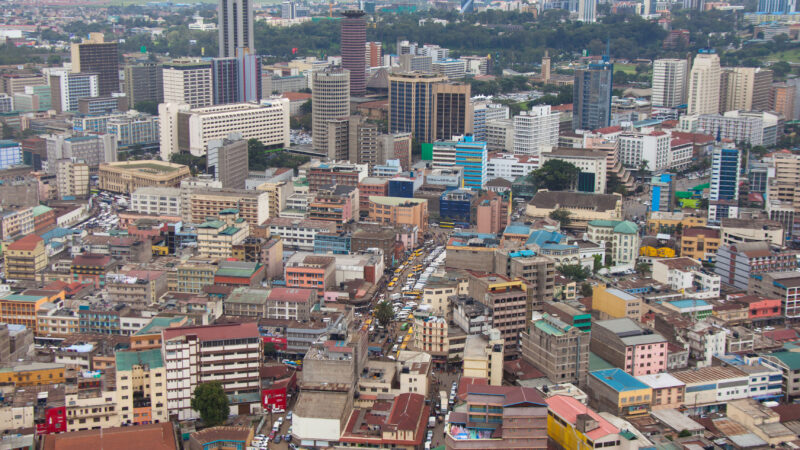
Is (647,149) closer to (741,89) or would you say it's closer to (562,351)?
(741,89)

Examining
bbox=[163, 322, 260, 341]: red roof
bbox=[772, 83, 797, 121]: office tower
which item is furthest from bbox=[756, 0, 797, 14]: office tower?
bbox=[163, 322, 260, 341]: red roof

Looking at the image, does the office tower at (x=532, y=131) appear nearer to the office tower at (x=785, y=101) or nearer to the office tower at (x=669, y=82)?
the office tower at (x=669, y=82)

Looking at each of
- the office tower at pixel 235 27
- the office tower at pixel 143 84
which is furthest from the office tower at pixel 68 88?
the office tower at pixel 235 27

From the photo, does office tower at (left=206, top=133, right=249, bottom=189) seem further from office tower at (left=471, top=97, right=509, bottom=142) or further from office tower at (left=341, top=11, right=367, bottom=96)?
office tower at (left=341, top=11, right=367, bottom=96)

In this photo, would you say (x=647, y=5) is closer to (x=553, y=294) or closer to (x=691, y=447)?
(x=553, y=294)

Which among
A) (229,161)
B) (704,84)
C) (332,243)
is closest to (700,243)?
(332,243)

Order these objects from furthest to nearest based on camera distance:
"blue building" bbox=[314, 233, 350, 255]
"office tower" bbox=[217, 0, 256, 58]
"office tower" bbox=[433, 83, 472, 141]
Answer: "office tower" bbox=[217, 0, 256, 58] < "office tower" bbox=[433, 83, 472, 141] < "blue building" bbox=[314, 233, 350, 255]
